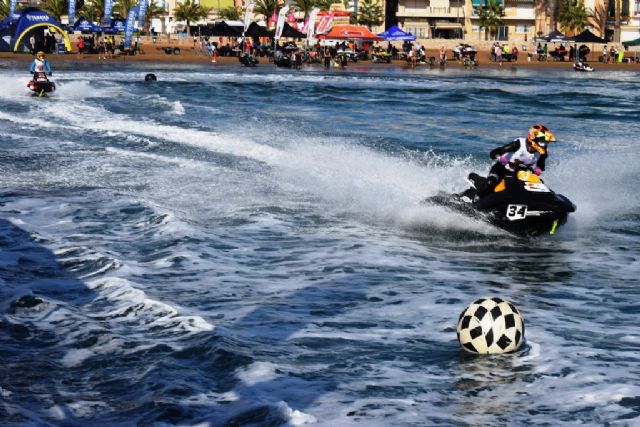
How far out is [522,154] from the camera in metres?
16.7

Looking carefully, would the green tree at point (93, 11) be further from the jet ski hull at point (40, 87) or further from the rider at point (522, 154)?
the rider at point (522, 154)

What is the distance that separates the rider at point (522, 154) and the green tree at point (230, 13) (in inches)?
4394

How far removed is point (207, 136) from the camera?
31406 millimetres

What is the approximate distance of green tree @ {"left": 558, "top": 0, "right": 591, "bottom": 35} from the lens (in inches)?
4537

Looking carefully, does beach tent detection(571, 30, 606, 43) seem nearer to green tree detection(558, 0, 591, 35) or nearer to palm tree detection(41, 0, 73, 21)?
green tree detection(558, 0, 591, 35)

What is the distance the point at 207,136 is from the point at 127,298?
1894 cm

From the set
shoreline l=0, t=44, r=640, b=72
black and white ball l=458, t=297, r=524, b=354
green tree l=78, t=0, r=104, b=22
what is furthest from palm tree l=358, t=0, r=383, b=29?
black and white ball l=458, t=297, r=524, b=354

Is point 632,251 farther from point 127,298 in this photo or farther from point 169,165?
point 169,165

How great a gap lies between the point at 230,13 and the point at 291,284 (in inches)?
4526

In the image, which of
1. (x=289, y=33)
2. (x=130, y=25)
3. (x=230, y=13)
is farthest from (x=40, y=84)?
(x=230, y=13)

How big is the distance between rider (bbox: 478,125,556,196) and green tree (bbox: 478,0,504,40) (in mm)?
102221

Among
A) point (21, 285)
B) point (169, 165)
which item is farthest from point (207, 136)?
point (21, 285)

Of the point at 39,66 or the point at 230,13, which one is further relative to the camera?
the point at 230,13

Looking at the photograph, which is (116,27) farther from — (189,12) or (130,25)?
(189,12)
